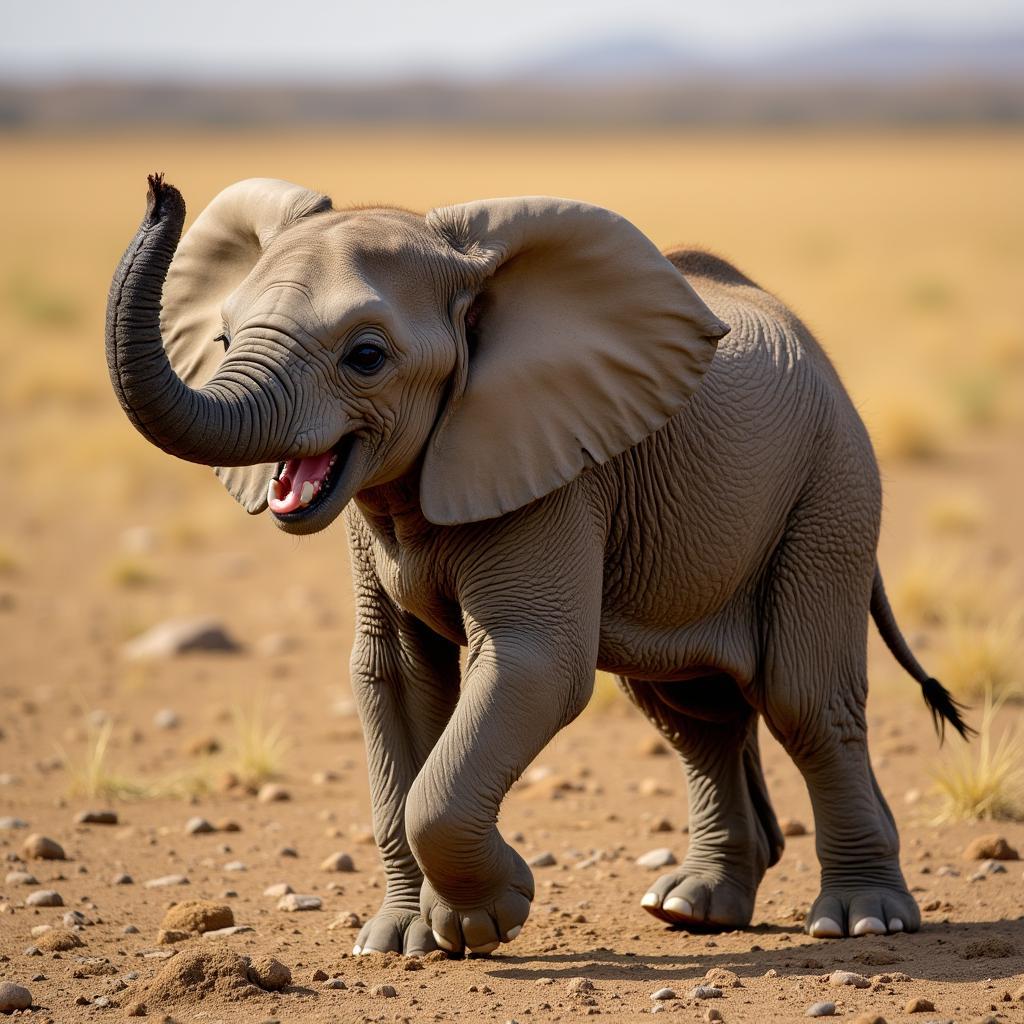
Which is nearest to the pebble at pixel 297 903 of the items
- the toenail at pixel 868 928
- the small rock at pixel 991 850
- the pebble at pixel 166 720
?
the toenail at pixel 868 928

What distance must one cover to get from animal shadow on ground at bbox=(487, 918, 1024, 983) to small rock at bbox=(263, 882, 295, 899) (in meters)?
1.30

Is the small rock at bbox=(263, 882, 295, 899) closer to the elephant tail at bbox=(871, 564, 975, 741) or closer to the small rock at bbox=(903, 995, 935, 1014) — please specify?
the elephant tail at bbox=(871, 564, 975, 741)

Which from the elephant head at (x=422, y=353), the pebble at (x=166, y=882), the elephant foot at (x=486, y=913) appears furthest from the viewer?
the pebble at (x=166, y=882)

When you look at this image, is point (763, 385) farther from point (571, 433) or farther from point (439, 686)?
point (439, 686)

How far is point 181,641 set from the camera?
11.3 m

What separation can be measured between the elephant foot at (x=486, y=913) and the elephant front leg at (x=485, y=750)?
100 mm

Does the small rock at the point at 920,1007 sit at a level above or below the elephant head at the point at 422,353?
below

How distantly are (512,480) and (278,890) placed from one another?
94.3 inches

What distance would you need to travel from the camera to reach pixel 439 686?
19.3 feet

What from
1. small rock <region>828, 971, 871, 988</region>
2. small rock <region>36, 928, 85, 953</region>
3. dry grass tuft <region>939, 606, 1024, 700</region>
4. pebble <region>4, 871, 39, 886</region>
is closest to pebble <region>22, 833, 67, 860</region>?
pebble <region>4, 871, 39, 886</region>

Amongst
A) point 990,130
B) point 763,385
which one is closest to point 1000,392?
point 763,385

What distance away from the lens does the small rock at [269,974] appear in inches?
207

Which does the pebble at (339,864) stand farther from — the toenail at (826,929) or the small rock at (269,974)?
the toenail at (826,929)

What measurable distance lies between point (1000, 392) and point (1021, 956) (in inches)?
665
